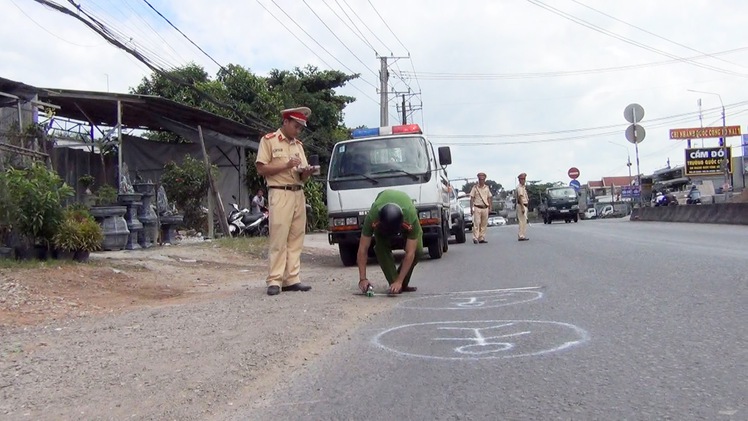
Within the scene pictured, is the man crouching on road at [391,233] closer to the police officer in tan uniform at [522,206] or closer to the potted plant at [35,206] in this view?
the potted plant at [35,206]

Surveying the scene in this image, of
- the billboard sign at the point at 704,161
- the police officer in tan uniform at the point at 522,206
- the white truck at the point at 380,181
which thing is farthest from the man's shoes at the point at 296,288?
the billboard sign at the point at 704,161

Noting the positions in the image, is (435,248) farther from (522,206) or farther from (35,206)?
(35,206)

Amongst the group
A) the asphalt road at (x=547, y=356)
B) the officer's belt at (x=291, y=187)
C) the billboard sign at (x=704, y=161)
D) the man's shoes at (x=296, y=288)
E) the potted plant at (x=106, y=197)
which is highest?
the billboard sign at (x=704, y=161)

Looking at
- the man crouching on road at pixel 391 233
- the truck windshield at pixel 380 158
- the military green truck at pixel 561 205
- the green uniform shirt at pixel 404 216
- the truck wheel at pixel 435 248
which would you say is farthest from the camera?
the military green truck at pixel 561 205

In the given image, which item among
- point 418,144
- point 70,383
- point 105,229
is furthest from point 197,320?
point 418,144

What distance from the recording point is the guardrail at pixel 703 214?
2287cm

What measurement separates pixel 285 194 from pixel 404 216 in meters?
1.41

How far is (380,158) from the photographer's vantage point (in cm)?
1262

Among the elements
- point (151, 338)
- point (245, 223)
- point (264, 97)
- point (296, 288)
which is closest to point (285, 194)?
point (296, 288)

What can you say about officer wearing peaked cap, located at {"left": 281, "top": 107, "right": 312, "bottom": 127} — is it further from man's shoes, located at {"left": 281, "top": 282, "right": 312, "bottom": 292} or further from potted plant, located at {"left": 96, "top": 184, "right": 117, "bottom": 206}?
potted plant, located at {"left": 96, "top": 184, "right": 117, "bottom": 206}

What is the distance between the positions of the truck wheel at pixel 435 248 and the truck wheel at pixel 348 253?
1332mm

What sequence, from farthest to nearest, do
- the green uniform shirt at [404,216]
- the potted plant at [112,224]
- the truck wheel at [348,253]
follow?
the truck wheel at [348,253], the potted plant at [112,224], the green uniform shirt at [404,216]

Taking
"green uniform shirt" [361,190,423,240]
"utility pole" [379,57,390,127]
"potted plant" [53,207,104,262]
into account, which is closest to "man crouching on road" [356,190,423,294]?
"green uniform shirt" [361,190,423,240]

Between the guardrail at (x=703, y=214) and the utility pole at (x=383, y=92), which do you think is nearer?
the guardrail at (x=703, y=214)
